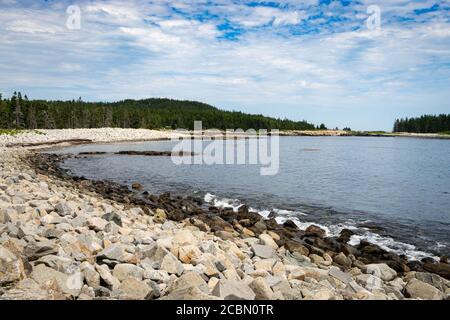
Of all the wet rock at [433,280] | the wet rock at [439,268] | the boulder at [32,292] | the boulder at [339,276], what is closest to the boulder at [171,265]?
the boulder at [32,292]

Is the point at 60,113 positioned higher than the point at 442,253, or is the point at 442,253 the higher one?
the point at 60,113

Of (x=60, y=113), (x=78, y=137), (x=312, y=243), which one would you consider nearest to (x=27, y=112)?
(x=60, y=113)

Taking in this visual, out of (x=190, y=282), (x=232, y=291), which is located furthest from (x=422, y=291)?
(x=190, y=282)

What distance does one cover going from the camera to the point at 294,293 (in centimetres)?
731

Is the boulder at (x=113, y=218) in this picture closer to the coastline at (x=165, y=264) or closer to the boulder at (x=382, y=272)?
the coastline at (x=165, y=264)

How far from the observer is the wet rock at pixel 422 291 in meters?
8.99

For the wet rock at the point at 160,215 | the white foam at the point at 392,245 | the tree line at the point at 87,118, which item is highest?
the tree line at the point at 87,118

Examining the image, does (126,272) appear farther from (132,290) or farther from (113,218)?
(113,218)

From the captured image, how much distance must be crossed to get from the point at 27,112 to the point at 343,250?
107362mm

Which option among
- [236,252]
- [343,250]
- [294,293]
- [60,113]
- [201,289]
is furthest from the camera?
[60,113]

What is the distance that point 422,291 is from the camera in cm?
909

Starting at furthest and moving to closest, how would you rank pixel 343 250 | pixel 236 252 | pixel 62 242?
pixel 343 250
pixel 236 252
pixel 62 242
